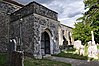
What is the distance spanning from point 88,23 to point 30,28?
1538 cm

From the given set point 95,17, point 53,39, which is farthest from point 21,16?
point 95,17

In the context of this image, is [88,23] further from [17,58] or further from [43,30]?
[17,58]

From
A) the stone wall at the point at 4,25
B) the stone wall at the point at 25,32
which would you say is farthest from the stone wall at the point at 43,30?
the stone wall at the point at 4,25

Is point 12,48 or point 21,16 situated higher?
point 21,16

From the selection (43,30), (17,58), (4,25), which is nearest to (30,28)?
(43,30)

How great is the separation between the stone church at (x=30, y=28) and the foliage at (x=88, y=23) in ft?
36.3

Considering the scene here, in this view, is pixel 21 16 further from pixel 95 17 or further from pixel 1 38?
pixel 95 17

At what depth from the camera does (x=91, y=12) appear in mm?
26031

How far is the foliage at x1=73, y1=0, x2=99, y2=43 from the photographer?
25.2 metres

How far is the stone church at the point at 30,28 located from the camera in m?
13.1

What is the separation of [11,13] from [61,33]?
16.3 metres

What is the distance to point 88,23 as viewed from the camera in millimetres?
25938

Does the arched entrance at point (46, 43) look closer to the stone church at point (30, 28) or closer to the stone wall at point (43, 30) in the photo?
the stone church at point (30, 28)

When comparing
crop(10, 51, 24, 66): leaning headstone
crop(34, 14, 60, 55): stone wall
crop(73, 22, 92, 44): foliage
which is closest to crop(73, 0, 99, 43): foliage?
crop(73, 22, 92, 44): foliage
